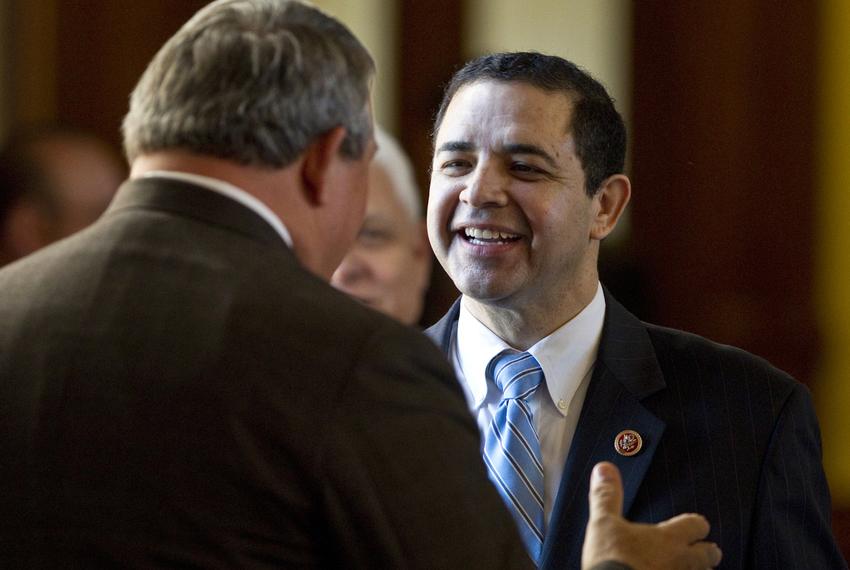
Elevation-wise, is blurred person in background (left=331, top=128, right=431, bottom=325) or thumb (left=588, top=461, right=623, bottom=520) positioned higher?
thumb (left=588, top=461, right=623, bottom=520)

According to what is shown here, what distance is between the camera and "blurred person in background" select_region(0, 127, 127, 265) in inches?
134

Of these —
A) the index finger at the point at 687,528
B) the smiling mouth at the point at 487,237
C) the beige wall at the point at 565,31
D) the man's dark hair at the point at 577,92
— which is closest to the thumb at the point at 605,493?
the index finger at the point at 687,528

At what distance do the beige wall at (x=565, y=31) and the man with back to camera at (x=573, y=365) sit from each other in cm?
325

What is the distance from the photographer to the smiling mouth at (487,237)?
2211 millimetres

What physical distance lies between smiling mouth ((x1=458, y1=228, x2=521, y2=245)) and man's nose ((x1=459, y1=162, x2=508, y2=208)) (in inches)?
1.8

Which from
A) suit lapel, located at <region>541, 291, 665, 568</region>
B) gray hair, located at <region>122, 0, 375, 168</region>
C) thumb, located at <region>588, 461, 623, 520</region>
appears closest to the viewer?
gray hair, located at <region>122, 0, 375, 168</region>

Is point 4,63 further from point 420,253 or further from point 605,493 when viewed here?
point 605,493

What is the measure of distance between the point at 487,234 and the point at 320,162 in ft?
2.56

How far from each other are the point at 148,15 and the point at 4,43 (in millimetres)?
571

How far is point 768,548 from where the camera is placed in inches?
77.4

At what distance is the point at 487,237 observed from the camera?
7.25 ft

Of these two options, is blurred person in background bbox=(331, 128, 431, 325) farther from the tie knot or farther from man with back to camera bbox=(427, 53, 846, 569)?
the tie knot

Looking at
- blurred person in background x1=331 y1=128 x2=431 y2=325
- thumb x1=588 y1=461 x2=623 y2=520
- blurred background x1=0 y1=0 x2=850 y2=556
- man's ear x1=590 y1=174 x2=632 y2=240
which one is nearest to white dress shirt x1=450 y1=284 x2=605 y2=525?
man's ear x1=590 y1=174 x2=632 y2=240

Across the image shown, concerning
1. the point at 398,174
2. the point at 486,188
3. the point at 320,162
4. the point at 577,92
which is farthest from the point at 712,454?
the point at 398,174
